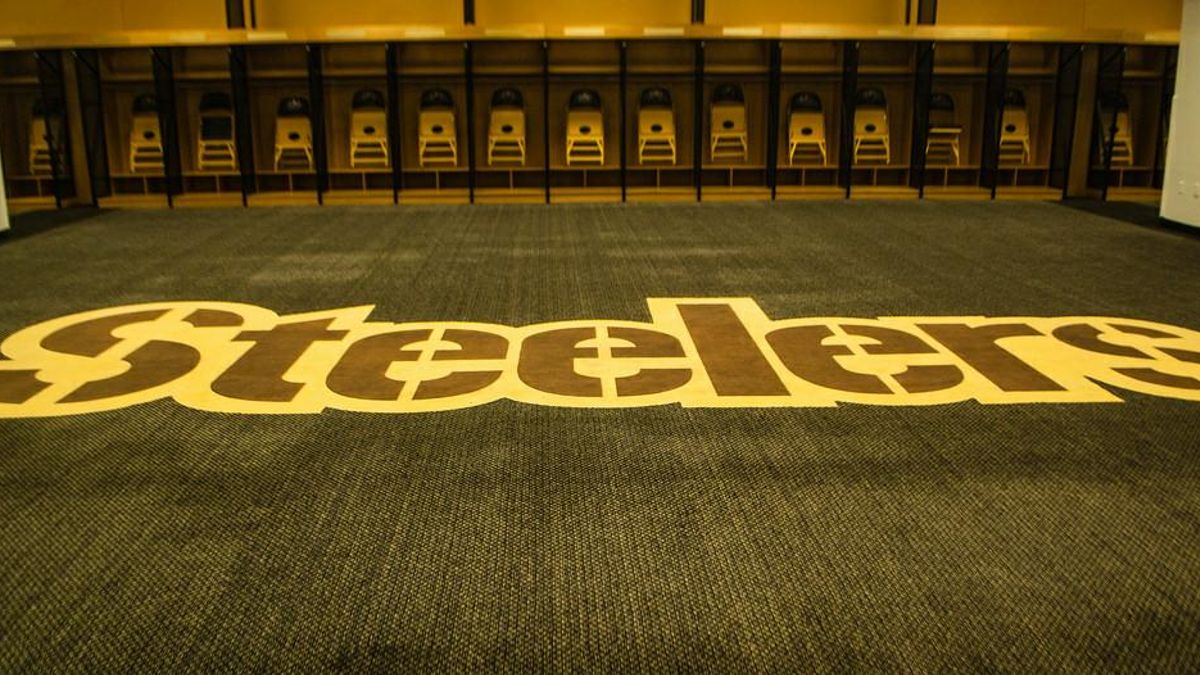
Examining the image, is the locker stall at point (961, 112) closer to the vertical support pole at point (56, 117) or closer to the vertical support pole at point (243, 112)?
the vertical support pole at point (243, 112)

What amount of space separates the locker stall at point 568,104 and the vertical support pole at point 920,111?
290 cm

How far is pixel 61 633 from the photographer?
182 centimetres

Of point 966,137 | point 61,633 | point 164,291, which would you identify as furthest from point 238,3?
point 61,633

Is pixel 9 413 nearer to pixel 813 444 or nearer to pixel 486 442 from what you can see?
pixel 486 442

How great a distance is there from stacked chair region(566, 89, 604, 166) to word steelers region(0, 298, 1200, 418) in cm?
542

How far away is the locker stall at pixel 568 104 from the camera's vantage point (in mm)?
9984

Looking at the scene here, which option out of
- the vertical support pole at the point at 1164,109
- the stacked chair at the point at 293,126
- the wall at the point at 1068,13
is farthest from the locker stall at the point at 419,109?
the vertical support pole at the point at 1164,109

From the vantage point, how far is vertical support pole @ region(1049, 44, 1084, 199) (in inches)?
363

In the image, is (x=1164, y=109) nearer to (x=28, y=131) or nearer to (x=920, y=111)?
(x=920, y=111)

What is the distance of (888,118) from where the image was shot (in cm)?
1036

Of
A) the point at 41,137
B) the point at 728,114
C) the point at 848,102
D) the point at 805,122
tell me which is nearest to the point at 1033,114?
the point at 848,102

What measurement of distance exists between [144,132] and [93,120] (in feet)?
2.73

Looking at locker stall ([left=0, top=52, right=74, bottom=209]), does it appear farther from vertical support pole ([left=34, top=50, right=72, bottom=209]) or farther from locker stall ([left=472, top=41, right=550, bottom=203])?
locker stall ([left=472, top=41, right=550, bottom=203])

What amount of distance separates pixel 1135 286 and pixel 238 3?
897 cm
